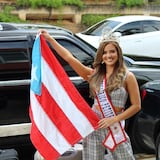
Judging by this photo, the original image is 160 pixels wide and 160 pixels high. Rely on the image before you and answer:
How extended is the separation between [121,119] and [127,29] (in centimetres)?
1003

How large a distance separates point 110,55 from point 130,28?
10.0 m

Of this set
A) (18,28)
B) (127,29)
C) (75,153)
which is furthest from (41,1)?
(75,153)

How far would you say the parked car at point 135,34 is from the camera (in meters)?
13.4

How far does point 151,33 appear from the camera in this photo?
45.6ft

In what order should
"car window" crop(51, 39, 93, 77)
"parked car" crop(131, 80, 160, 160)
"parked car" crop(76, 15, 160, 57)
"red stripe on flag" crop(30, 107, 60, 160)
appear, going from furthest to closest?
1. "parked car" crop(76, 15, 160, 57)
2. "car window" crop(51, 39, 93, 77)
3. "parked car" crop(131, 80, 160, 160)
4. "red stripe on flag" crop(30, 107, 60, 160)

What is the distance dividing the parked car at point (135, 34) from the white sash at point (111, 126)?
9.22 m

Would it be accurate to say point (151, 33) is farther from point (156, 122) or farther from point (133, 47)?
point (156, 122)

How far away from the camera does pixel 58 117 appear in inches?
159

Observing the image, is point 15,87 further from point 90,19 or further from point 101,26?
point 90,19

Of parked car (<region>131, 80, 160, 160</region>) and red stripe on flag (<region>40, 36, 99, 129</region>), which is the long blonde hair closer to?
red stripe on flag (<region>40, 36, 99, 129</region>)

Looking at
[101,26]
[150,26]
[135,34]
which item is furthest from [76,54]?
[150,26]

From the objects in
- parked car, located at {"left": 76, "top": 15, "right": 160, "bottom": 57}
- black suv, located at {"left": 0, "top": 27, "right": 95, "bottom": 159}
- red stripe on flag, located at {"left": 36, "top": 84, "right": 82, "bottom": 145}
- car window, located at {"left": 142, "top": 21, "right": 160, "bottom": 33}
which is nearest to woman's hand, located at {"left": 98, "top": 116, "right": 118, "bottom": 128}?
red stripe on flag, located at {"left": 36, "top": 84, "right": 82, "bottom": 145}

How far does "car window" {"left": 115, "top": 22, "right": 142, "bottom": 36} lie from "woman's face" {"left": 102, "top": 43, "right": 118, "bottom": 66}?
31.6 ft

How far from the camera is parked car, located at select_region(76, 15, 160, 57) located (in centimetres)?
1341
